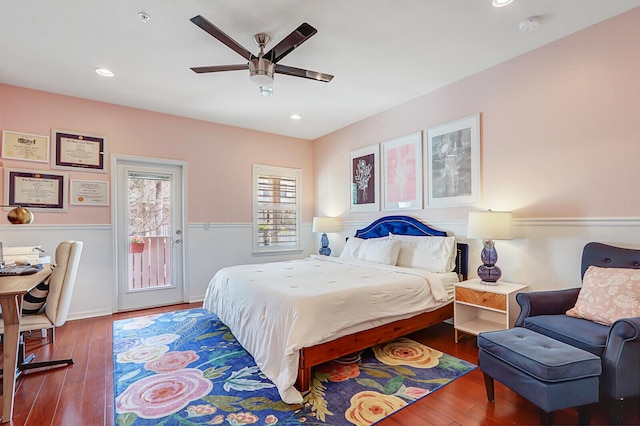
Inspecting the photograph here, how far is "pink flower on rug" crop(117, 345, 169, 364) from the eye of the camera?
2664 mm

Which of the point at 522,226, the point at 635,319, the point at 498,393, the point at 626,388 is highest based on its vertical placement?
the point at 522,226

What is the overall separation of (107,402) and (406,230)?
3.43m

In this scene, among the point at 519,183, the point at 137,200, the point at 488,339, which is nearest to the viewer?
the point at 488,339

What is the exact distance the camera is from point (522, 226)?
2959 mm

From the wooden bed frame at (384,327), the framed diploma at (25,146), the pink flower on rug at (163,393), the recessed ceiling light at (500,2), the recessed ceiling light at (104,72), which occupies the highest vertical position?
the recessed ceiling light at (500,2)

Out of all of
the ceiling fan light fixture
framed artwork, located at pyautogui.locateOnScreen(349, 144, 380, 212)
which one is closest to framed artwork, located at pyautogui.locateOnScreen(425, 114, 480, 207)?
framed artwork, located at pyautogui.locateOnScreen(349, 144, 380, 212)

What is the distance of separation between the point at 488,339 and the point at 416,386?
2.09ft

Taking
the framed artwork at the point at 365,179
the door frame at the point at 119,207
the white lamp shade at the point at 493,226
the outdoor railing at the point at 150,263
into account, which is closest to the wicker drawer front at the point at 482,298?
the white lamp shade at the point at 493,226

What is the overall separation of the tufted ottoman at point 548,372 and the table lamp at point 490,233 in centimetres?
106

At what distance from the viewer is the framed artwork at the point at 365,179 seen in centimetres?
456

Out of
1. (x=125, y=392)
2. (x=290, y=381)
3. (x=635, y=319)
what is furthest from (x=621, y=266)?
(x=125, y=392)

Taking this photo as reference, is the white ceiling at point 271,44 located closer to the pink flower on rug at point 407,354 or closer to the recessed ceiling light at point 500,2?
the recessed ceiling light at point 500,2

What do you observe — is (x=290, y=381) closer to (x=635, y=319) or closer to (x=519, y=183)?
(x=635, y=319)

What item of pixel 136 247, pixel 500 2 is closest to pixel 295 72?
pixel 500 2
